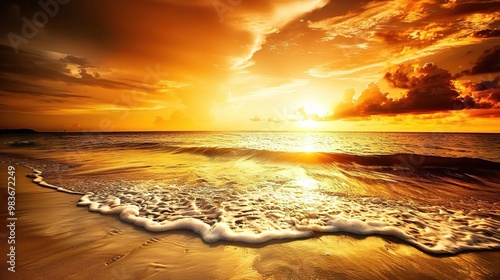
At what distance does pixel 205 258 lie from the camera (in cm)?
352

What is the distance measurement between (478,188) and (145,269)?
12148mm

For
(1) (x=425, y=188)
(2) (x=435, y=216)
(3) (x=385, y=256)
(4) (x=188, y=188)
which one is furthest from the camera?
(1) (x=425, y=188)

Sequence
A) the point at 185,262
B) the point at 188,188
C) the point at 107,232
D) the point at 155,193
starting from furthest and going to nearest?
the point at 188,188 → the point at 155,193 → the point at 107,232 → the point at 185,262

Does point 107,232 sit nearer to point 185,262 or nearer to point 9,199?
point 185,262

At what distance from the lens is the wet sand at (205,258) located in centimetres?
314

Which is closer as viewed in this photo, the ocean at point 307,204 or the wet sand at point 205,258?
the wet sand at point 205,258

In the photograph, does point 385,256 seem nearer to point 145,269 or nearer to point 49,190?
point 145,269

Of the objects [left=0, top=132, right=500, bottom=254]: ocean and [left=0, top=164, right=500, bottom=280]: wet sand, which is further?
[left=0, top=132, right=500, bottom=254]: ocean

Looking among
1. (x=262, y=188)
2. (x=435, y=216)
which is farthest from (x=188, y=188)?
(x=435, y=216)

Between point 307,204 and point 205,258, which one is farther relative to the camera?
point 307,204

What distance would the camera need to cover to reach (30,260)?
3383mm

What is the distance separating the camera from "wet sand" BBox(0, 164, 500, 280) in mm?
3137

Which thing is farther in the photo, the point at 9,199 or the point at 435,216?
the point at 9,199

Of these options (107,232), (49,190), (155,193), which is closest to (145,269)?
(107,232)
